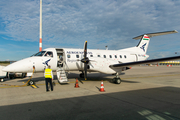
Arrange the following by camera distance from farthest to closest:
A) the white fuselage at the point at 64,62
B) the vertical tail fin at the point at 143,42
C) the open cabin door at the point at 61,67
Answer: the vertical tail fin at the point at 143,42 < the open cabin door at the point at 61,67 < the white fuselage at the point at 64,62

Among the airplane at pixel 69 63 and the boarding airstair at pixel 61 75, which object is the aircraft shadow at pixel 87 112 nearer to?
the boarding airstair at pixel 61 75

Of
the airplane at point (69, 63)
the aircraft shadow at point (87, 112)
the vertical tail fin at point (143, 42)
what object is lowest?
the aircraft shadow at point (87, 112)

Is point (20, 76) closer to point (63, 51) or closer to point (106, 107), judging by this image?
point (63, 51)

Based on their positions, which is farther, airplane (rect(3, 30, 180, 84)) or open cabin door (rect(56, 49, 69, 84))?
open cabin door (rect(56, 49, 69, 84))

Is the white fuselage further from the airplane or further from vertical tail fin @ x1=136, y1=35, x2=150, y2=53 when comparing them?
vertical tail fin @ x1=136, y1=35, x2=150, y2=53

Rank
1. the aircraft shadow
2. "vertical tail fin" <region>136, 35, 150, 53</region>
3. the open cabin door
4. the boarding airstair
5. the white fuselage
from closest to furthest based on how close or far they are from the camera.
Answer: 1. the aircraft shadow
2. the white fuselage
3. the boarding airstair
4. the open cabin door
5. "vertical tail fin" <region>136, 35, 150, 53</region>

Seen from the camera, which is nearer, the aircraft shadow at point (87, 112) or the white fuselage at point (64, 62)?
the aircraft shadow at point (87, 112)

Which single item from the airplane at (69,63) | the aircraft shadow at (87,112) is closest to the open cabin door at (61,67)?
the airplane at (69,63)

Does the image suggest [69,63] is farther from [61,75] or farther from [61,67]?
[61,75]

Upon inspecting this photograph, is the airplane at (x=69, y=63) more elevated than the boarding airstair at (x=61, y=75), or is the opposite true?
the airplane at (x=69, y=63)

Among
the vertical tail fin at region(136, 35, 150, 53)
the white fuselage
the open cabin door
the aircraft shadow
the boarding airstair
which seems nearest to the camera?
the aircraft shadow

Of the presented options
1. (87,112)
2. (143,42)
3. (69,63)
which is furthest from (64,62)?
(143,42)

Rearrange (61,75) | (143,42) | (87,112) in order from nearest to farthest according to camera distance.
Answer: (87,112)
(61,75)
(143,42)

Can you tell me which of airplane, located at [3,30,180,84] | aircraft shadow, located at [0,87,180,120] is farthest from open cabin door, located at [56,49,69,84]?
aircraft shadow, located at [0,87,180,120]
